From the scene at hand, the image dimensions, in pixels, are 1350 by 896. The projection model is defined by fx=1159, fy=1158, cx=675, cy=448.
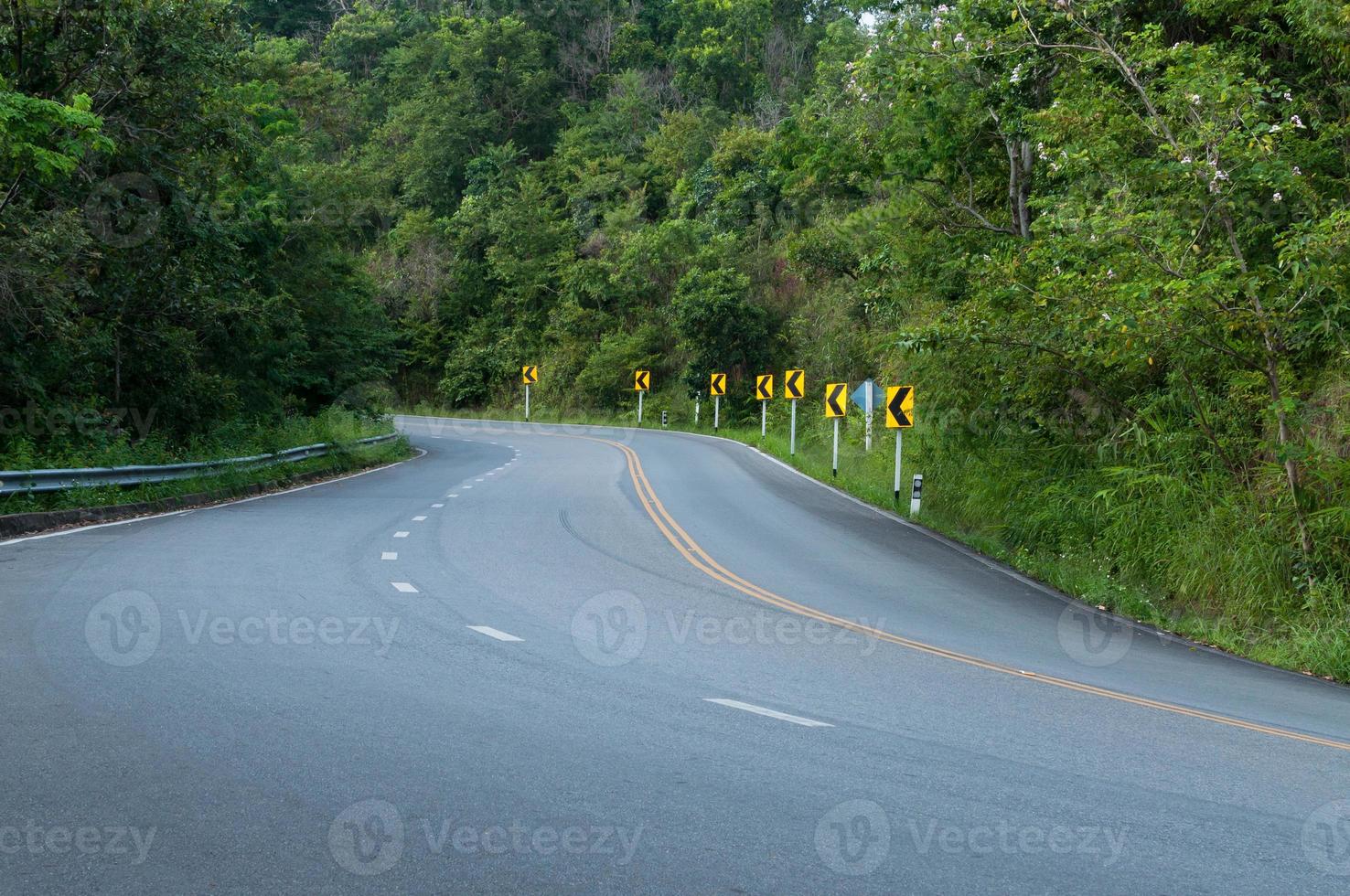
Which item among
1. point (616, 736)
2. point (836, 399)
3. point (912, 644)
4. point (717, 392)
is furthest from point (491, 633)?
point (717, 392)

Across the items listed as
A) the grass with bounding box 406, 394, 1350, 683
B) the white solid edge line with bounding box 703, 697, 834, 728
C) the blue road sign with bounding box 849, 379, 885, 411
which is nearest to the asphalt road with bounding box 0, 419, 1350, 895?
the white solid edge line with bounding box 703, 697, 834, 728

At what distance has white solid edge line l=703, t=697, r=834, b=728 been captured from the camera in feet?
23.8

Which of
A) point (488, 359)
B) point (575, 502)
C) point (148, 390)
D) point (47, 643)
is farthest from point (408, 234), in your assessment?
point (47, 643)

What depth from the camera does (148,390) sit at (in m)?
24.0

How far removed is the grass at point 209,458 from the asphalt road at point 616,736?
410 centimetres

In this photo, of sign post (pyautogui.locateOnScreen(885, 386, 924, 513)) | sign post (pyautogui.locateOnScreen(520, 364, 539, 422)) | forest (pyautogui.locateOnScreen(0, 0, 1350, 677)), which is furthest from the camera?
sign post (pyautogui.locateOnScreen(520, 364, 539, 422))

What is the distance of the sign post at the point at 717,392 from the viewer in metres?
50.8

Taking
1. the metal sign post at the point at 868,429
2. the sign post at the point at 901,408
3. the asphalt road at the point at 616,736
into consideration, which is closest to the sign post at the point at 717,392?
the metal sign post at the point at 868,429

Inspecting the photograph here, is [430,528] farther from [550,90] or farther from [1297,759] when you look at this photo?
[550,90]

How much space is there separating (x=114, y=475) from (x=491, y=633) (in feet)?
39.1

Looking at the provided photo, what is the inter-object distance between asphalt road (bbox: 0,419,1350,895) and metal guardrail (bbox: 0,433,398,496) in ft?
9.90

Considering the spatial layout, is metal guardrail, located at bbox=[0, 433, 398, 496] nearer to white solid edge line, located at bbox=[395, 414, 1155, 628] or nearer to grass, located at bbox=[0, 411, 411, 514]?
grass, located at bbox=[0, 411, 411, 514]

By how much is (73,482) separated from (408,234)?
61702 millimetres

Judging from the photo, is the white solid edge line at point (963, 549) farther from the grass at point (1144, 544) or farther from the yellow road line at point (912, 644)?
the yellow road line at point (912, 644)
